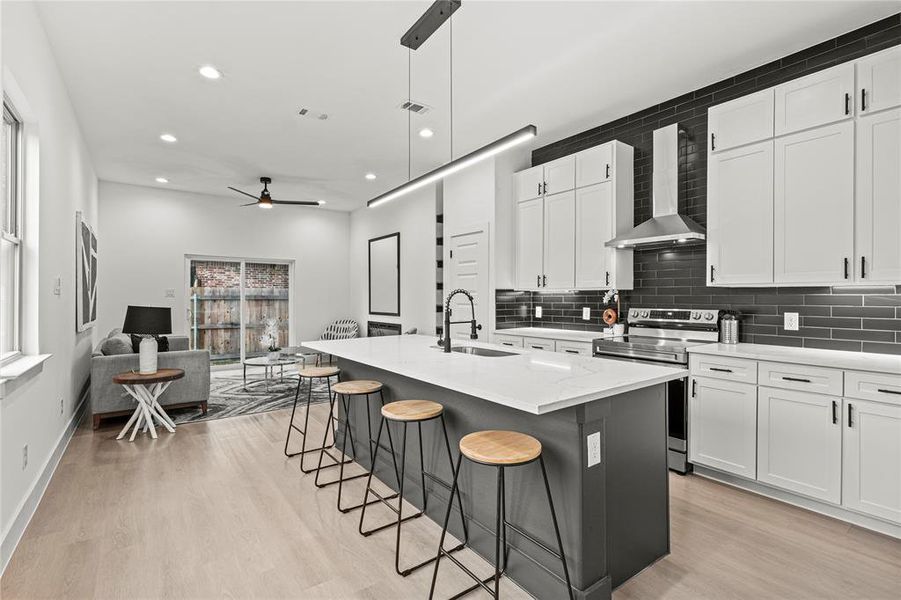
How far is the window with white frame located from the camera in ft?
8.13

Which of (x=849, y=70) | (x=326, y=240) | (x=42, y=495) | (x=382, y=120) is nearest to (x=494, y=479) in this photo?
(x=42, y=495)

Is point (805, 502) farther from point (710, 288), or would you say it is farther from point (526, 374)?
point (526, 374)

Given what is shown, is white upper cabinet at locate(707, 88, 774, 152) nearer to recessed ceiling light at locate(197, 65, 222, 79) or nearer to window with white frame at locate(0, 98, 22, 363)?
recessed ceiling light at locate(197, 65, 222, 79)

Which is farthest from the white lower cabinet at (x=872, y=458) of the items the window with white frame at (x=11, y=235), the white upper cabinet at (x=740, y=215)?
the window with white frame at (x=11, y=235)

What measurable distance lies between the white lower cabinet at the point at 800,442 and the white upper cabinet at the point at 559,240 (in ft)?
6.66

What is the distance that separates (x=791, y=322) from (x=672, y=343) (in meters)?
0.78

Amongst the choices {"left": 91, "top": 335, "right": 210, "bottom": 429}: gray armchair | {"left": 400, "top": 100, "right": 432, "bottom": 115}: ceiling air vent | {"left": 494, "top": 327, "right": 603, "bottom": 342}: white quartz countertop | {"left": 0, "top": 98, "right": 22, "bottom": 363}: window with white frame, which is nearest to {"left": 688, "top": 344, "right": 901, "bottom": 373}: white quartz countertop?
{"left": 494, "top": 327, "right": 603, "bottom": 342}: white quartz countertop

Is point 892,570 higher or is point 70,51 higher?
point 70,51

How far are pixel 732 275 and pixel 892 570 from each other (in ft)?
6.10

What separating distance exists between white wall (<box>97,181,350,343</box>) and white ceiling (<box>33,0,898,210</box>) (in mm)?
1957

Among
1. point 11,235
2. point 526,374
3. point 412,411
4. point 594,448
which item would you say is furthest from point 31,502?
point 594,448

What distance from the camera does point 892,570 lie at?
7.07 ft

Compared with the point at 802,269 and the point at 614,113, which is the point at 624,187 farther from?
the point at 802,269

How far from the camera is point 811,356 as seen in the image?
2.79 metres
